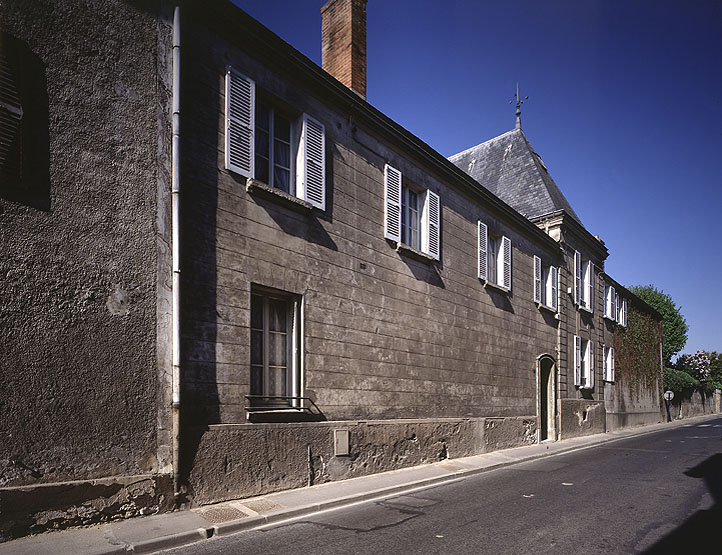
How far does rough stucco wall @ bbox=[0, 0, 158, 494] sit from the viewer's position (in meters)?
5.40

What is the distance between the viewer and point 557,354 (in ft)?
60.8

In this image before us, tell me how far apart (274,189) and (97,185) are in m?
2.69

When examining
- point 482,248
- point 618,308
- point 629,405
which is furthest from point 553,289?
point 629,405

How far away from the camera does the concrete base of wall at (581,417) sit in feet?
59.5

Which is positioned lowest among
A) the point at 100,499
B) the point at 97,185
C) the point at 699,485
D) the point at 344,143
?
the point at 699,485

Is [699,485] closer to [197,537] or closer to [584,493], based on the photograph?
[584,493]

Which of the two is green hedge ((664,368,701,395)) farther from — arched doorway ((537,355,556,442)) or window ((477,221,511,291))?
window ((477,221,511,291))

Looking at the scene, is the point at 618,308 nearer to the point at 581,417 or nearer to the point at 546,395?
the point at 581,417

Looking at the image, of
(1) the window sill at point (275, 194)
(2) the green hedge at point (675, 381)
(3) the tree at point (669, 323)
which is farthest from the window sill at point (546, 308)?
(3) the tree at point (669, 323)

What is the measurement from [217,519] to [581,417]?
1669 centimetres

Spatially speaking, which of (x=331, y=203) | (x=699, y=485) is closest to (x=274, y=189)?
(x=331, y=203)

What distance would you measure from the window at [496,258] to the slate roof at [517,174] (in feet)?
Answer: 14.9

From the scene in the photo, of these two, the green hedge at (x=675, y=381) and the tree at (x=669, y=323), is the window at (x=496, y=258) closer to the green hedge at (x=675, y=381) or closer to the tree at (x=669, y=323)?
the green hedge at (x=675, y=381)

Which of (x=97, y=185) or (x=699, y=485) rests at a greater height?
(x=97, y=185)
